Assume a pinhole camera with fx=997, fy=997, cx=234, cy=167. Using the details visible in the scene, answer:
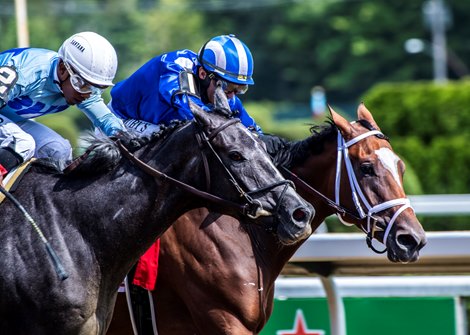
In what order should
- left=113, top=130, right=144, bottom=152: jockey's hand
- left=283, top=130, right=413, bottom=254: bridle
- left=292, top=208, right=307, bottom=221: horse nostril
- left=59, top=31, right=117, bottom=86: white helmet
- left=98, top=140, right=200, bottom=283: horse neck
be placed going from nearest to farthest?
left=292, top=208, right=307, bottom=221: horse nostril < left=98, top=140, right=200, bottom=283: horse neck < left=113, top=130, right=144, bottom=152: jockey's hand < left=59, top=31, right=117, bottom=86: white helmet < left=283, top=130, right=413, bottom=254: bridle

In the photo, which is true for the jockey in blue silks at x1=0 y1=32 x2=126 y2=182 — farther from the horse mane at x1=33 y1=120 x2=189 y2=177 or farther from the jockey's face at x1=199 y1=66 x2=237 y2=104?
the jockey's face at x1=199 y1=66 x2=237 y2=104

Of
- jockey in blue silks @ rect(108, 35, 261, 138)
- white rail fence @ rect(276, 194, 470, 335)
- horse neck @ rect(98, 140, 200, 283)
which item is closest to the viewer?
horse neck @ rect(98, 140, 200, 283)

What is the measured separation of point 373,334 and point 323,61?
39074 millimetres

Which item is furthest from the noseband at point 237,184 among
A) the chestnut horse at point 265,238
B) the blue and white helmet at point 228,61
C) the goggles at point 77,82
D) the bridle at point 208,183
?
the blue and white helmet at point 228,61

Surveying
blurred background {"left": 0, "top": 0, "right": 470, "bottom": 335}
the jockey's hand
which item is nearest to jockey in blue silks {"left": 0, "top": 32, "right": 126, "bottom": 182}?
the jockey's hand

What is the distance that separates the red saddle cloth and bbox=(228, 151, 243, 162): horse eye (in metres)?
1.09

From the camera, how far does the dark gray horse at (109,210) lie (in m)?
4.18

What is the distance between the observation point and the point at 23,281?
4.19 meters

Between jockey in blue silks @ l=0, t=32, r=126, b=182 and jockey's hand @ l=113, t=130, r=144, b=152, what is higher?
jockey in blue silks @ l=0, t=32, r=126, b=182

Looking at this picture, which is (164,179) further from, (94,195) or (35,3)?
(35,3)

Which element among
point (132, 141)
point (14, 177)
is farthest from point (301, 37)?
point (14, 177)

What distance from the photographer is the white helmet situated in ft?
15.7

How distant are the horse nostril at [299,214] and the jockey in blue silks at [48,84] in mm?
1105

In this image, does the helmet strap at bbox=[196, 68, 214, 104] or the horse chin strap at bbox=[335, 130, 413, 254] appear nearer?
the horse chin strap at bbox=[335, 130, 413, 254]
